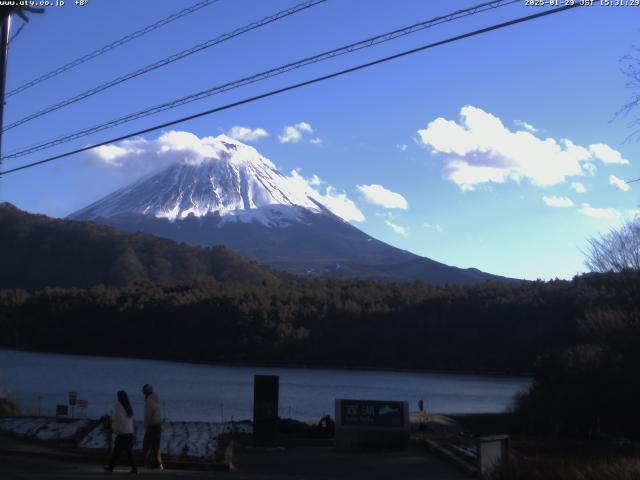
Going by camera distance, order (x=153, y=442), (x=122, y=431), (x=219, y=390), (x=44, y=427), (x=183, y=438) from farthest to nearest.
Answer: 1. (x=219, y=390)
2. (x=44, y=427)
3. (x=183, y=438)
4. (x=153, y=442)
5. (x=122, y=431)

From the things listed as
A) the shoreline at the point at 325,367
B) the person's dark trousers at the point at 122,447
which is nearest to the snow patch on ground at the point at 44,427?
the person's dark trousers at the point at 122,447

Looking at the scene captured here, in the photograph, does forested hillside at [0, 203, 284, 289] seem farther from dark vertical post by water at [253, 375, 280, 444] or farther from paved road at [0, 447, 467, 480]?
paved road at [0, 447, 467, 480]

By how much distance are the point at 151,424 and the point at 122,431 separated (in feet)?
2.32

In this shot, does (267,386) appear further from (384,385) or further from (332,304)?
(332,304)

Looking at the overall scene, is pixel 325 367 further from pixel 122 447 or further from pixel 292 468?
pixel 122 447

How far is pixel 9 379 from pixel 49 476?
142 feet

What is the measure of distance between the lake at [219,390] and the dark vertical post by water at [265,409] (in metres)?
14.8

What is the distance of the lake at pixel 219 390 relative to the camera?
38.2 m

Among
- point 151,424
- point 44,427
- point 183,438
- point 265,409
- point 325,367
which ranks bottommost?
point 183,438

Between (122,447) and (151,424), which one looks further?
(151,424)

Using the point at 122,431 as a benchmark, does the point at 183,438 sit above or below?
below

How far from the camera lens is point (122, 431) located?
562 inches

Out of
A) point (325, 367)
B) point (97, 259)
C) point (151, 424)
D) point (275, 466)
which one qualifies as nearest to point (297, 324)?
point (325, 367)

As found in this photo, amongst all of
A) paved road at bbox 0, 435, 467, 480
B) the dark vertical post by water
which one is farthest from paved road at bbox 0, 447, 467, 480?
the dark vertical post by water
